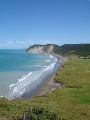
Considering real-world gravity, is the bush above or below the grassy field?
above

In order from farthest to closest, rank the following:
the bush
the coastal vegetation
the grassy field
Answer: the grassy field < the coastal vegetation < the bush

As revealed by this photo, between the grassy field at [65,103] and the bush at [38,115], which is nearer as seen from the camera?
the bush at [38,115]

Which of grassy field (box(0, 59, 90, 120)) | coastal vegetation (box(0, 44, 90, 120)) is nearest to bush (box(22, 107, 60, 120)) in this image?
coastal vegetation (box(0, 44, 90, 120))

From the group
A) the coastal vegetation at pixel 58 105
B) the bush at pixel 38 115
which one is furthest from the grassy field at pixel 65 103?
the bush at pixel 38 115

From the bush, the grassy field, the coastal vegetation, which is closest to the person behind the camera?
the bush

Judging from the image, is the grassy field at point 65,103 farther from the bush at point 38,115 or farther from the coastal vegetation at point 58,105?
the bush at point 38,115

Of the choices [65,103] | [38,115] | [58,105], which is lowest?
[65,103]

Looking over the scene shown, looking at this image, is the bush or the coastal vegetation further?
the coastal vegetation

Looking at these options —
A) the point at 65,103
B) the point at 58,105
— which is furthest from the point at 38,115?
the point at 65,103

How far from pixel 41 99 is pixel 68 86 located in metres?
20.0

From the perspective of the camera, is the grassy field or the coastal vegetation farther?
the grassy field

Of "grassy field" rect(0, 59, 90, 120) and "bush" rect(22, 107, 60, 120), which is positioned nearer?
"bush" rect(22, 107, 60, 120)

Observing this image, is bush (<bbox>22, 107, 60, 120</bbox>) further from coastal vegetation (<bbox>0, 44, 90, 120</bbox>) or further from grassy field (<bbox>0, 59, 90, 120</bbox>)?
grassy field (<bbox>0, 59, 90, 120</bbox>)

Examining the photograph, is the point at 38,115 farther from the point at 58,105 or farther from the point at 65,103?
the point at 65,103
